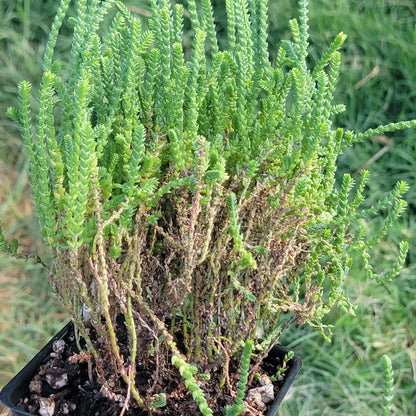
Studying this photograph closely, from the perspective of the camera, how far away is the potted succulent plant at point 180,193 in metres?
0.65

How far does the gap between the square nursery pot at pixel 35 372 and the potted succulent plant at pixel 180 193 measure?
18 mm

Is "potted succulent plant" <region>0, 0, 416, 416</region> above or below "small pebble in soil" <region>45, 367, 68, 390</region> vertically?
above

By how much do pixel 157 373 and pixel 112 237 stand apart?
0.66 ft

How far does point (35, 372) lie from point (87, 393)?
0.31ft

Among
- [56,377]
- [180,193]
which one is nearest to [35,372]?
[56,377]

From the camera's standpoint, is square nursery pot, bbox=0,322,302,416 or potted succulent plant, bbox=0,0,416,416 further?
square nursery pot, bbox=0,322,302,416

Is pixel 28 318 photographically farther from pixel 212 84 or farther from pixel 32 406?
pixel 212 84

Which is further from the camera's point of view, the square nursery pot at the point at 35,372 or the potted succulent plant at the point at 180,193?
the square nursery pot at the point at 35,372

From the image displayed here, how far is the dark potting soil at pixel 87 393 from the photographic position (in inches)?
30.5

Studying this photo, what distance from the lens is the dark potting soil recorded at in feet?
2.54

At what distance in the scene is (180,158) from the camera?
0.65 meters

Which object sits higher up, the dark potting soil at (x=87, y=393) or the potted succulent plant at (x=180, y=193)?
the potted succulent plant at (x=180, y=193)

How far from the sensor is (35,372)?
0.85 meters

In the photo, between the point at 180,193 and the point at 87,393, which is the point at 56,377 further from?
the point at 180,193
